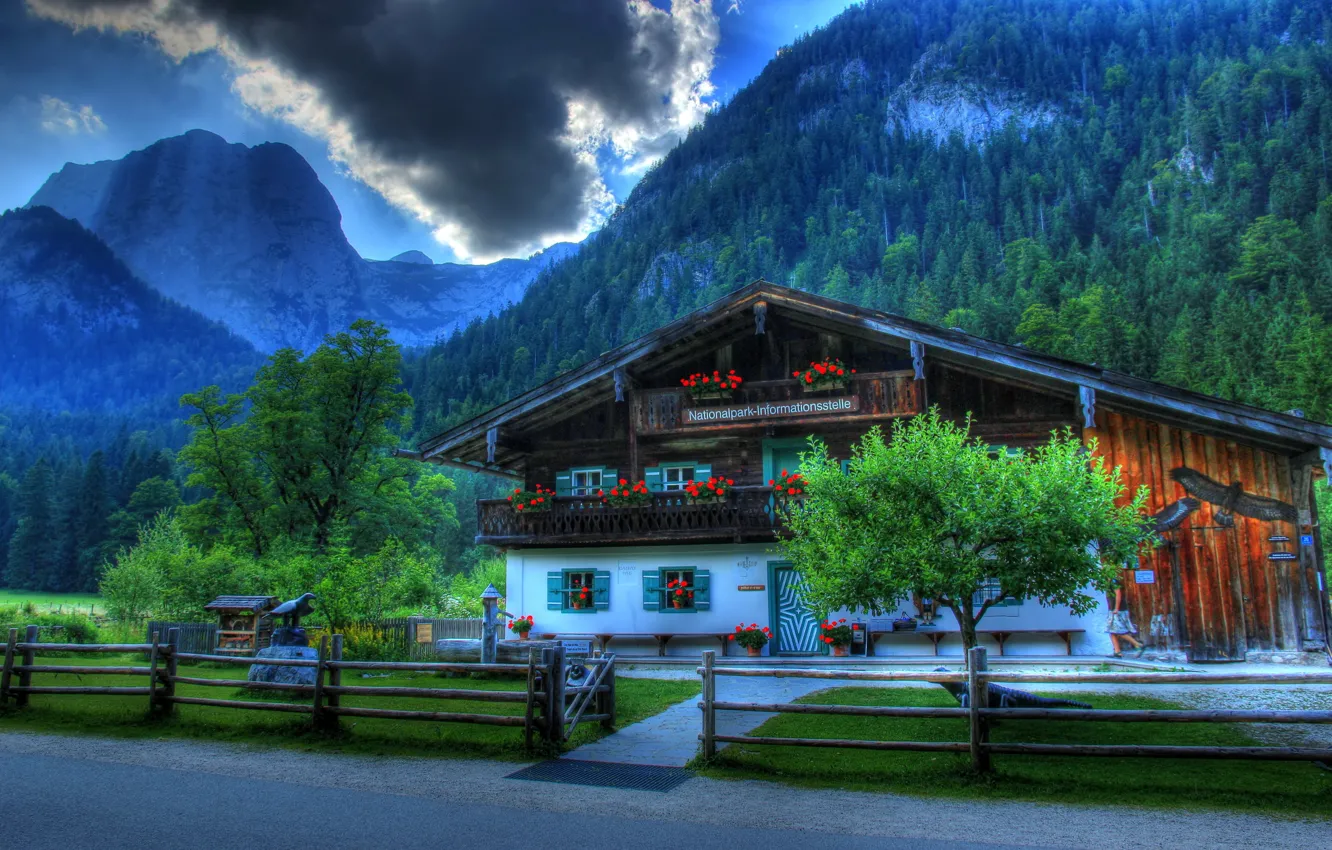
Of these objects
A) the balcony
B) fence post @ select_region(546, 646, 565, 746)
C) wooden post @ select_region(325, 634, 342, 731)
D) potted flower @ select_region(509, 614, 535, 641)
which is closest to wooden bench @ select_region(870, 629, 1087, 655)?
the balcony

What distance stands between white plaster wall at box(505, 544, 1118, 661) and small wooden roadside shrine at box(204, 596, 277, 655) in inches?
228

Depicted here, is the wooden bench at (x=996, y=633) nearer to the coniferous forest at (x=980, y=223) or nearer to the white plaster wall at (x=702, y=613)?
the white plaster wall at (x=702, y=613)

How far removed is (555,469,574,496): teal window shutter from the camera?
78.1ft

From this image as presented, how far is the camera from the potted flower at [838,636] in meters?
19.8

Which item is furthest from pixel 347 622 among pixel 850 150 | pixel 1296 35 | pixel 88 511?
pixel 1296 35

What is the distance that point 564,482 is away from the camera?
942 inches

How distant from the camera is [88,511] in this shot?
287 ft

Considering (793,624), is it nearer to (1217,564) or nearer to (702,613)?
(702,613)

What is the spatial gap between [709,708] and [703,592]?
38.2 feet

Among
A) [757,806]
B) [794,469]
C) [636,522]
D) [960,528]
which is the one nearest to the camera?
[757,806]

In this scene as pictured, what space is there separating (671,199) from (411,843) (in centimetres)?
16981

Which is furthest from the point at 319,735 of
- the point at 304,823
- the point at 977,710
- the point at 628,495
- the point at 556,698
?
the point at 628,495

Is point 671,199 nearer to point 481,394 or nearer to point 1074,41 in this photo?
point 481,394

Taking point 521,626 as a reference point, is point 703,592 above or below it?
above
